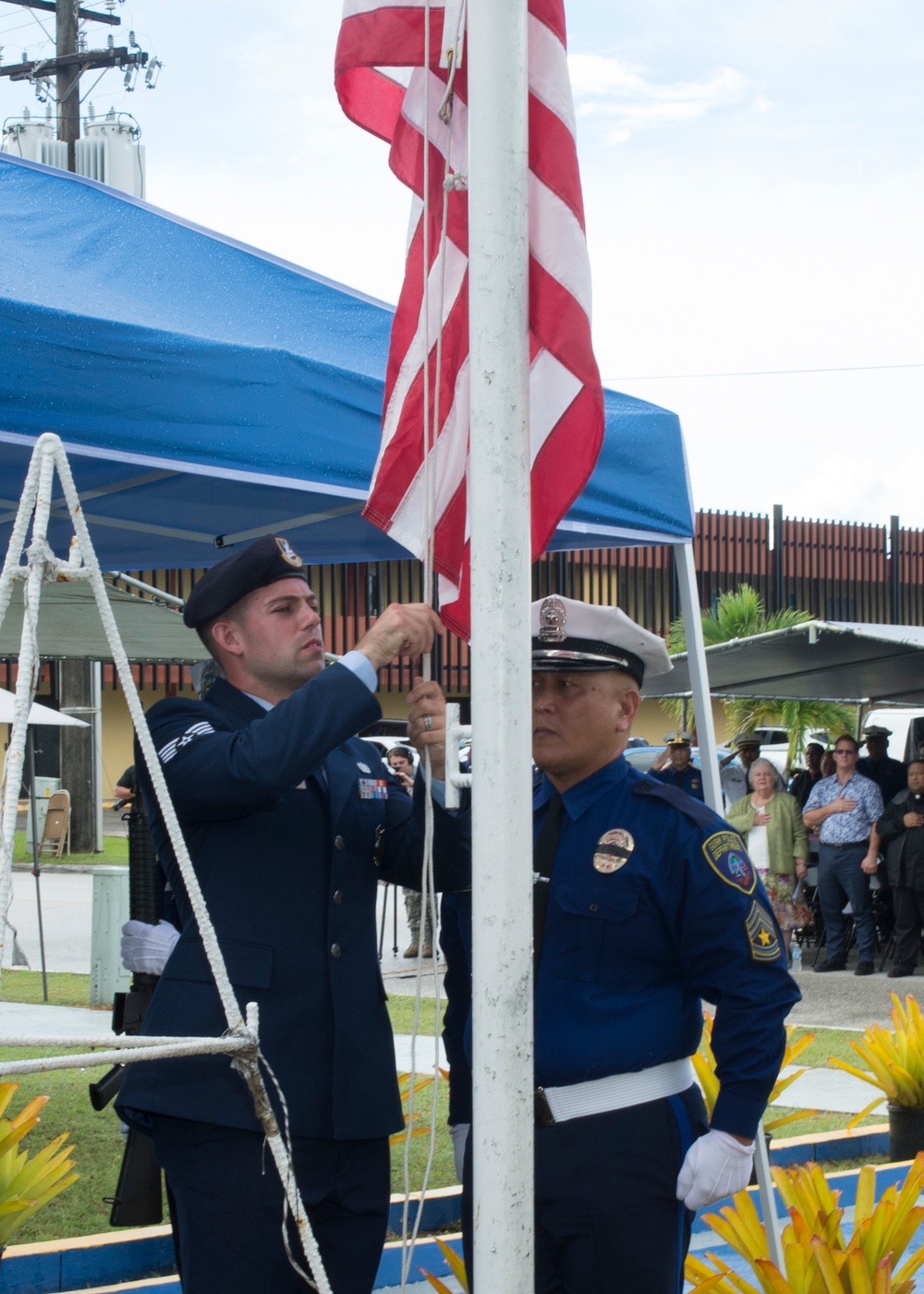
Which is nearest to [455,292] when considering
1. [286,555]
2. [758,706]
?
[286,555]

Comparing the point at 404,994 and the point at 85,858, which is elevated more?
the point at 85,858

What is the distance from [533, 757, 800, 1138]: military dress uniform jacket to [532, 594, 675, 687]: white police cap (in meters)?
0.32

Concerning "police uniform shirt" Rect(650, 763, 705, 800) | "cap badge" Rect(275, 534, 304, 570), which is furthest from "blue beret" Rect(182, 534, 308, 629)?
"police uniform shirt" Rect(650, 763, 705, 800)

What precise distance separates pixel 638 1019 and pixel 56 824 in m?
19.6

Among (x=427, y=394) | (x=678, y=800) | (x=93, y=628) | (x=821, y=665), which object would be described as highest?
(x=821, y=665)

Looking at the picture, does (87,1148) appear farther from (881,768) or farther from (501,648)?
(881,768)

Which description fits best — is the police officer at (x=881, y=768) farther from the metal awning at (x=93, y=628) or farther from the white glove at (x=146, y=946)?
the white glove at (x=146, y=946)

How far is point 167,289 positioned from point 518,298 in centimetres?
165

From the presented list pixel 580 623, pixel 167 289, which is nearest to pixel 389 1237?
pixel 580 623

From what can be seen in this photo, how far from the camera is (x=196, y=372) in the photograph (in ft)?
10.5

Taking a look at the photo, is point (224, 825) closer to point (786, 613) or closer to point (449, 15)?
point (449, 15)

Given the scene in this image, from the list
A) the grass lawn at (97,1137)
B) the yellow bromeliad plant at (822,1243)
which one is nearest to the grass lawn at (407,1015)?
the grass lawn at (97,1137)

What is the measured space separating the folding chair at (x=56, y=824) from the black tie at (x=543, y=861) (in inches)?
752

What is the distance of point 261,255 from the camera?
3871 millimetres
